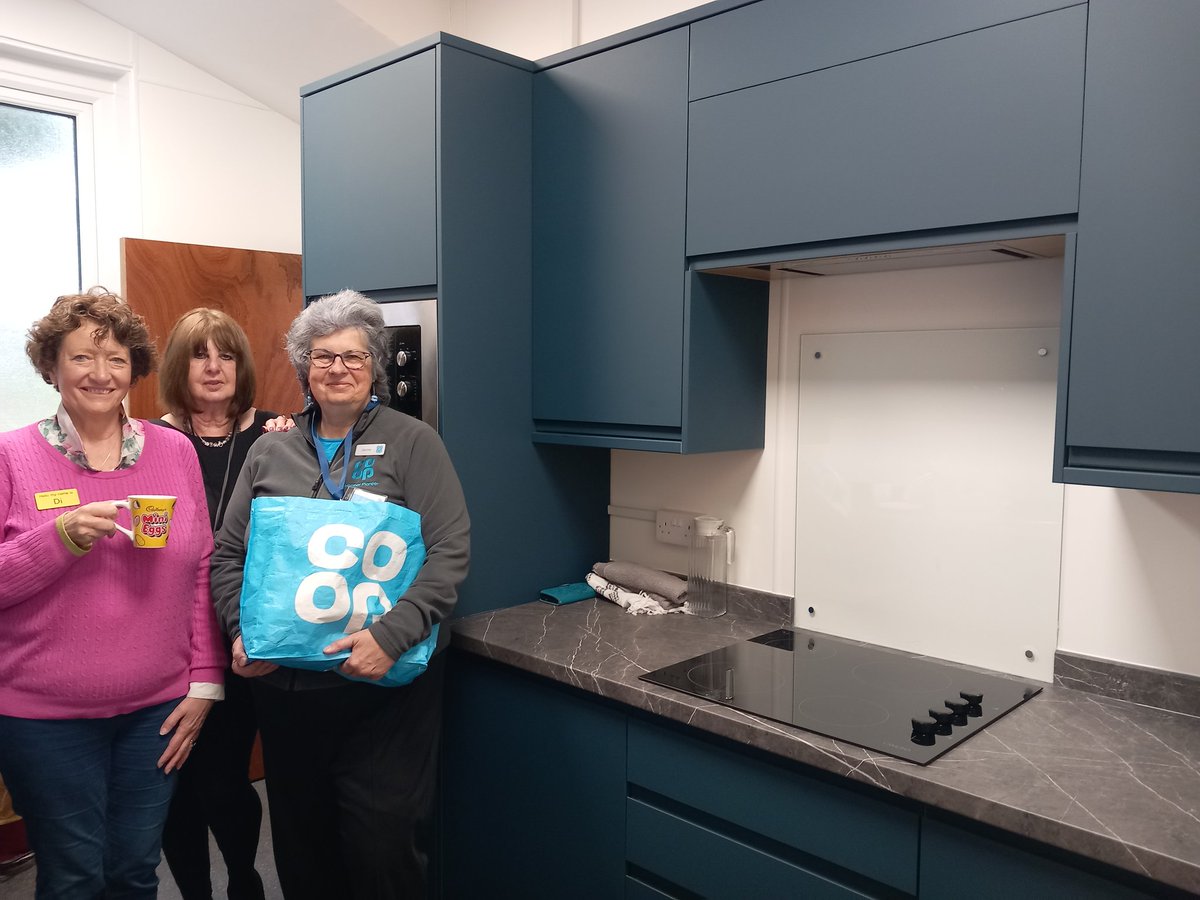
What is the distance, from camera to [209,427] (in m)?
2.12

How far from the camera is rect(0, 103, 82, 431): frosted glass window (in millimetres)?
2906

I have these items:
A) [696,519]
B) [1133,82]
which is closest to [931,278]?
[1133,82]

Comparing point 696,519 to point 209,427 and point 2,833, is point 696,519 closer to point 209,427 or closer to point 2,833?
point 209,427

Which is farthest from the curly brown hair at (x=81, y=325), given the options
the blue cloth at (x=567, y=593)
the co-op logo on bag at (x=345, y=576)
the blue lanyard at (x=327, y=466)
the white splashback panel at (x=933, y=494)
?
the white splashback panel at (x=933, y=494)

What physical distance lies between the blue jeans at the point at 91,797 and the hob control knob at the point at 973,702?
155 cm

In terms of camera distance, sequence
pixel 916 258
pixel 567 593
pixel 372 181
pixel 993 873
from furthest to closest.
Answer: pixel 567 593 < pixel 372 181 < pixel 916 258 < pixel 993 873

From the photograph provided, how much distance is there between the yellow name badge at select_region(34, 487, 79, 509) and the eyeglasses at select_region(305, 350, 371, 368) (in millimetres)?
505

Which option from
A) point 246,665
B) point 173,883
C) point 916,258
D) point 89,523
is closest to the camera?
point 89,523

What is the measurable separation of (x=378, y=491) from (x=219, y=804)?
855 millimetres

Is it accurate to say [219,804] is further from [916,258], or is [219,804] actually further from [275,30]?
[275,30]

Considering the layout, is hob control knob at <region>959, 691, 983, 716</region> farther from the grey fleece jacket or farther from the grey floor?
the grey floor

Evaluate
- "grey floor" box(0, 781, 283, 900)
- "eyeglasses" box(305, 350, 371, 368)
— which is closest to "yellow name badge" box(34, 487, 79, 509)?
"eyeglasses" box(305, 350, 371, 368)

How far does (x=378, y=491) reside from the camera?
187 cm

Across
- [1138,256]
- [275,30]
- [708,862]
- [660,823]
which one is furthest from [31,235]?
[1138,256]
